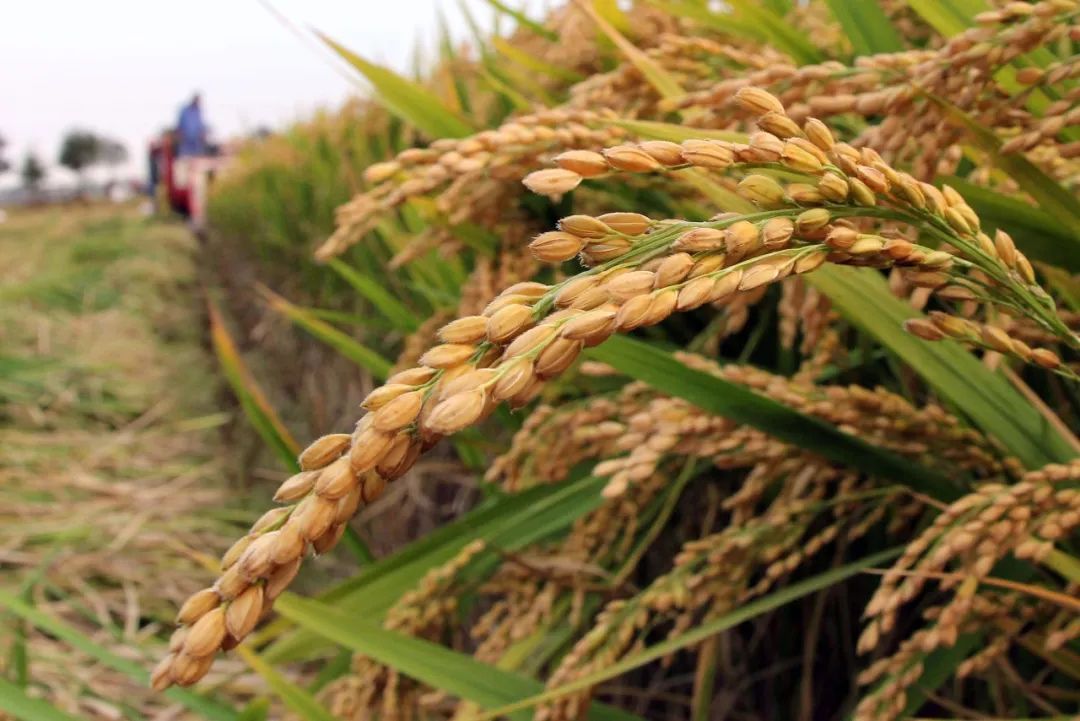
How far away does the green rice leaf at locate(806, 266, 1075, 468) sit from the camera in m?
0.84

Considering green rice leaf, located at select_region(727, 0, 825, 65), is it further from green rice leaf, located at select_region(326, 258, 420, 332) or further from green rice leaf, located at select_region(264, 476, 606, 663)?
green rice leaf, located at select_region(326, 258, 420, 332)

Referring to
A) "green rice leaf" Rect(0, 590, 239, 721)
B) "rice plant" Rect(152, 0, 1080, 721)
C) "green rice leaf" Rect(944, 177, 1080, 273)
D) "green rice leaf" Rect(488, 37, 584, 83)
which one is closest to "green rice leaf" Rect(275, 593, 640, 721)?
"rice plant" Rect(152, 0, 1080, 721)

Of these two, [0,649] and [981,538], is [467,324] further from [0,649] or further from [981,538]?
[0,649]

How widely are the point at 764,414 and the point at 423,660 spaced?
0.45 m

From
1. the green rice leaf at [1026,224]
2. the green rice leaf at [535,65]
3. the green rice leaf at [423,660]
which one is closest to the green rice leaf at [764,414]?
the green rice leaf at [1026,224]

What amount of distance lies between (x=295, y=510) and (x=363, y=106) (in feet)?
10.9

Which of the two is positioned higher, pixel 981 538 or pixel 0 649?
pixel 981 538

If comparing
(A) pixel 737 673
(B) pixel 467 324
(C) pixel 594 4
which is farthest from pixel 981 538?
(C) pixel 594 4

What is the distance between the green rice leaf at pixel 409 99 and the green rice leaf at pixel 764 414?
63 centimetres

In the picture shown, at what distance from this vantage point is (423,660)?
3.30ft

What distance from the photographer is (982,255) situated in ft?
1.71

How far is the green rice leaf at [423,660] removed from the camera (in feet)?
3.25

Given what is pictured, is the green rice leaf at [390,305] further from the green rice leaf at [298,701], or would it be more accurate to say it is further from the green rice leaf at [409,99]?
the green rice leaf at [298,701]

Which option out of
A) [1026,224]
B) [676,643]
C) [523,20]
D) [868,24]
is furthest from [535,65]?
[676,643]
